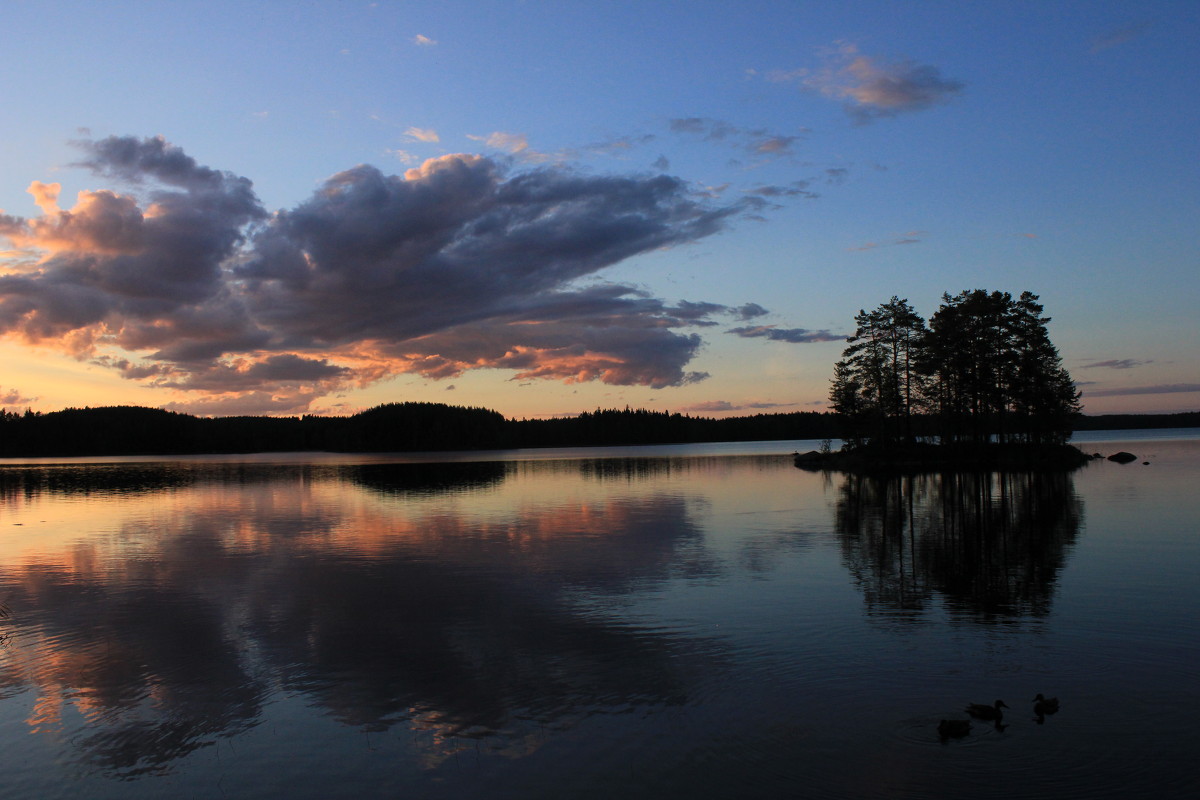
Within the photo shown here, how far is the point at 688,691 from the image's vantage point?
13.2 m

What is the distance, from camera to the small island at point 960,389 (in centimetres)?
7250

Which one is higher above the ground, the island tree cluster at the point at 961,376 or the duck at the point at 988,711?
the island tree cluster at the point at 961,376

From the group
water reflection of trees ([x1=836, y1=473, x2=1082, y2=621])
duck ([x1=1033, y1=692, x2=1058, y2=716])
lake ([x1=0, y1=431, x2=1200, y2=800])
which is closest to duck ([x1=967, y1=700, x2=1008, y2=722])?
lake ([x1=0, y1=431, x2=1200, y2=800])

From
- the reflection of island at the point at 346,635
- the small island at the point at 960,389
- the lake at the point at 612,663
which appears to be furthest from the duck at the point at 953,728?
the small island at the point at 960,389

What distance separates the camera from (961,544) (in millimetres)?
28906

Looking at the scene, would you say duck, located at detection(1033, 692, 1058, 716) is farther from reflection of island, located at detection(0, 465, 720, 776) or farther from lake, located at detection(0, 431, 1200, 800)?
reflection of island, located at detection(0, 465, 720, 776)

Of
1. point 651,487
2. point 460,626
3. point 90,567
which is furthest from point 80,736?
point 651,487

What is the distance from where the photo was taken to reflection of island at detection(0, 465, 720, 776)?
1266cm

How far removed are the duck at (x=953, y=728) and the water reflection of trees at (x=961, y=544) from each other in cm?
711

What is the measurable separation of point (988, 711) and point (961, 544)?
753 inches

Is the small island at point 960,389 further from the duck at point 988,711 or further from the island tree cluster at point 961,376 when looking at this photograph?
the duck at point 988,711

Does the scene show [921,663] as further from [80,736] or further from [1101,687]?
[80,736]

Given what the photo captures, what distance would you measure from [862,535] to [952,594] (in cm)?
1152

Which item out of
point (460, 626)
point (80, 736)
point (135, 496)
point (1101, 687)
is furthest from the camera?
point (135, 496)
